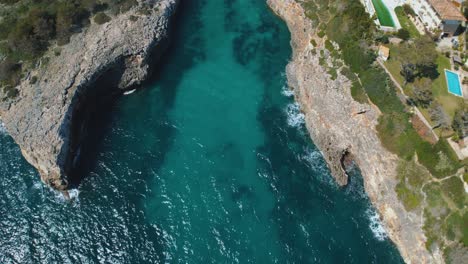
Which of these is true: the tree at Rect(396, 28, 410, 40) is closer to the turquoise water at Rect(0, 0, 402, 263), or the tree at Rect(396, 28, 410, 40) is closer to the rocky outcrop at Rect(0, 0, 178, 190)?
the turquoise water at Rect(0, 0, 402, 263)

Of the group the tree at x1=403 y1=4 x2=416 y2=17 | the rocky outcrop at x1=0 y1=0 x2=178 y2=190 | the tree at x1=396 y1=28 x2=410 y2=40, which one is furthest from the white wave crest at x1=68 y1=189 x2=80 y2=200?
the tree at x1=403 y1=4 x2=416 y2=17

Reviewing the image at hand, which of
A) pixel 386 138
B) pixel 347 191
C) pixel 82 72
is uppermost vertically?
pixel 82 72

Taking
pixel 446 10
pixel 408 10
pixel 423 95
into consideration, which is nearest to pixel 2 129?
pixel 423 95

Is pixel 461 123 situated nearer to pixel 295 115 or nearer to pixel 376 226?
pixel 376 226

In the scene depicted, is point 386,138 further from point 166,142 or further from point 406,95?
point 166,142

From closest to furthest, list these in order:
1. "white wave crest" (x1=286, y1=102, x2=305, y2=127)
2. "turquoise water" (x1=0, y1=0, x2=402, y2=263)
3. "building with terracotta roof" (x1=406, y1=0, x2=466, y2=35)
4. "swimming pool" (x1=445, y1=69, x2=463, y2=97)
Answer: "turquoise water" (x1=0, y1=0, x2=402, y2=263) < "swimming pool" (x1=445, y1=69, x2=463, y2=97) < "white wave crest" (x1=286, y1=102, x2=305, y2=127) < "building with terracotta roof" (x1=406, y1=0, x2=466, y2=35)

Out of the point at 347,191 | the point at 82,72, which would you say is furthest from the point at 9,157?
the point at 347,191
